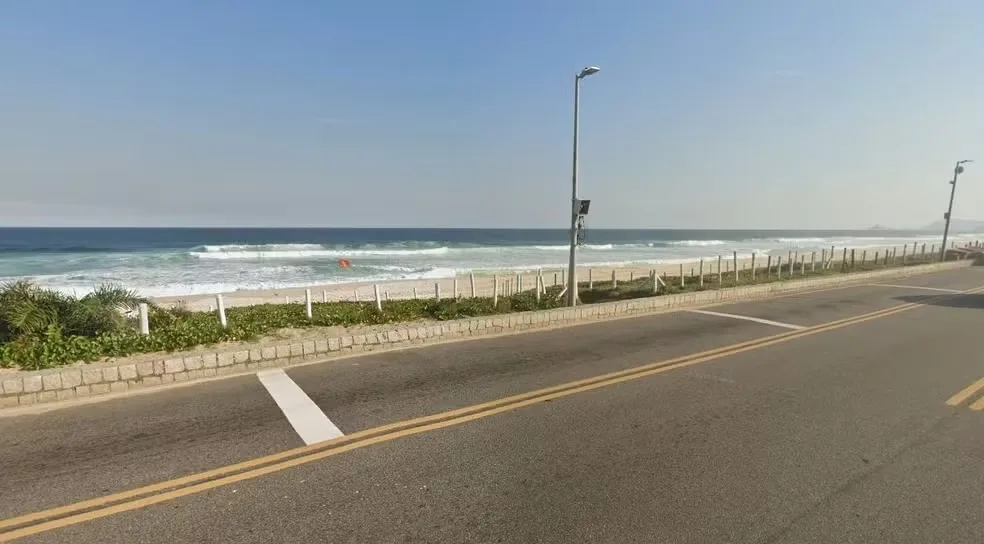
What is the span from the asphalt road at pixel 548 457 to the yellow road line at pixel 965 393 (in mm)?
80

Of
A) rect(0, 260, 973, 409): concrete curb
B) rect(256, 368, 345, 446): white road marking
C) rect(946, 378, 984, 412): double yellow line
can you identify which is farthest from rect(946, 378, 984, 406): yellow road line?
rect(256, 368, 345, 446): white road marking

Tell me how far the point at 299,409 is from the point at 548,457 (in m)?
2.64

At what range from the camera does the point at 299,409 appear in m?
4.84

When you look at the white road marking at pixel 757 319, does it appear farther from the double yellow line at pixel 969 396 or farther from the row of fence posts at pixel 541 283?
the row of fence posts at pixel 541 283

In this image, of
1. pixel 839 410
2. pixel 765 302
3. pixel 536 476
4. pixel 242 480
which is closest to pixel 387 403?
pixel 242 480

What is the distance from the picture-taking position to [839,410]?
498cm

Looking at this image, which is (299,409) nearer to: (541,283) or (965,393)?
(965,393)

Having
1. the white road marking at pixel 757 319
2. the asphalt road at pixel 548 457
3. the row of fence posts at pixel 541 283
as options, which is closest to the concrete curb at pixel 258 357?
the asphalt road at pixel 548 457

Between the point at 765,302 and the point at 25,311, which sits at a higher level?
the point at 25,311

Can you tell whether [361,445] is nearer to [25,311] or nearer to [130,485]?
[130,485]

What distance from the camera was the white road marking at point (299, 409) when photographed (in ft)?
A: 13.9

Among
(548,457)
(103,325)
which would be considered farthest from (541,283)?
(548,457)

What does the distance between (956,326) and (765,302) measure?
387 cm

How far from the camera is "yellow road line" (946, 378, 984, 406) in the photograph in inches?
208
